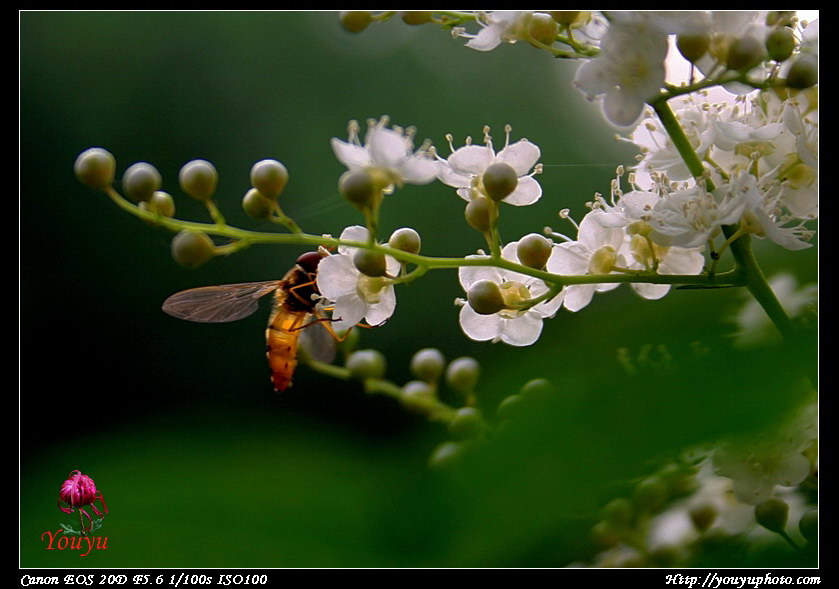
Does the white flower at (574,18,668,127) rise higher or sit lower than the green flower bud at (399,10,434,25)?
lower

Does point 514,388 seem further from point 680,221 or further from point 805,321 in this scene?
point 680,221

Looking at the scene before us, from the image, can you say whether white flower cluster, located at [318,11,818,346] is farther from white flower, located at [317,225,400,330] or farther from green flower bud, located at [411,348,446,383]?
green flower bud, located at [411,348,446,383]

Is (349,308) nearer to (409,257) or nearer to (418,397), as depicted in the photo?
(409,257)

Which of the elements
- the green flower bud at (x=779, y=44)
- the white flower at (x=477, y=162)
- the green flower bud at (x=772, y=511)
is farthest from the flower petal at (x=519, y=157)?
the green flower bud at (x=772, y=511)

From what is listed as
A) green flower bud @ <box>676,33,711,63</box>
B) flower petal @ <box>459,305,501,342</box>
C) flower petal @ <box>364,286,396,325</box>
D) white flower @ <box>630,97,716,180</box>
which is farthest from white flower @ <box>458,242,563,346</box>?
green flower bud @ <box>676,33,711,63</box>

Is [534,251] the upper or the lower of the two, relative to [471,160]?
lower

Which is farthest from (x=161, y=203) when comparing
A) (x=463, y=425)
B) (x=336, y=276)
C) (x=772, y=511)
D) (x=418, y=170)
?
(x=772, y=511)
